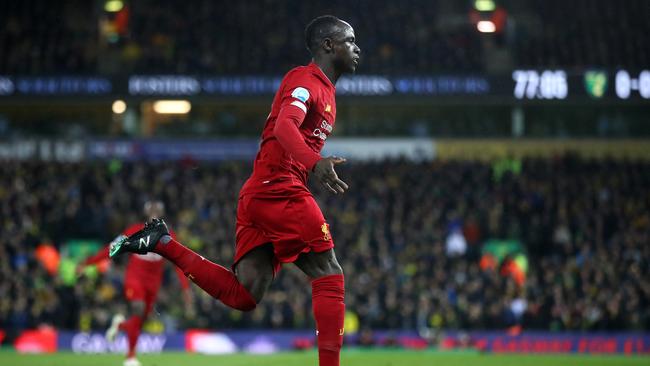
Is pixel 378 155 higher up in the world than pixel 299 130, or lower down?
higher up

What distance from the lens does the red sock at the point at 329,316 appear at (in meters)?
7.39

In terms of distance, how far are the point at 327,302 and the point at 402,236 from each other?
21.6 meters

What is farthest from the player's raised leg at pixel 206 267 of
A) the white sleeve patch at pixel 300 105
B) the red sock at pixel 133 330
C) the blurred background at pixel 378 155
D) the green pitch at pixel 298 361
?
the blurred background at pixel 378 155

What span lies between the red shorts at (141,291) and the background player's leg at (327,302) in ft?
26.0

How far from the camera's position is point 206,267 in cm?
804

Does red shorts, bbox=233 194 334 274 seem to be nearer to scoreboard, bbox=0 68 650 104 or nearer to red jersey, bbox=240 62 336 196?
red jersey, bbox=240 62 336 196

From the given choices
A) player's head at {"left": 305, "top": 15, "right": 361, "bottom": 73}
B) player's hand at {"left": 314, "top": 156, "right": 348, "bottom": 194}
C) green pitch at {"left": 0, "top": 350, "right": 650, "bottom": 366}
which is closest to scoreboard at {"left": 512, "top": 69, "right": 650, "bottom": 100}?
green pitch at {"left": 0, "top": 350, "right": 650, "bottom": 366}

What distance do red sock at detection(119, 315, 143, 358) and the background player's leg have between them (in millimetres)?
7282

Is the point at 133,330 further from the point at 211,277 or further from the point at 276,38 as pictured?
the point at 276,38

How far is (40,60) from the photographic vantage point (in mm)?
36344

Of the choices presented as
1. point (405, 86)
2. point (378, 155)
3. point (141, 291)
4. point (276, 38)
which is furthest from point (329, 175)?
point (276, 38)

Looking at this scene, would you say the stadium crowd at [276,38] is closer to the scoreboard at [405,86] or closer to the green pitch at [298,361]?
the scoreboard at [405,86]

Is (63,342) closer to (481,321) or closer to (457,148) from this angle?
(481,321)

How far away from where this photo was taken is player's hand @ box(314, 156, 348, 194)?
6914 millimetres
